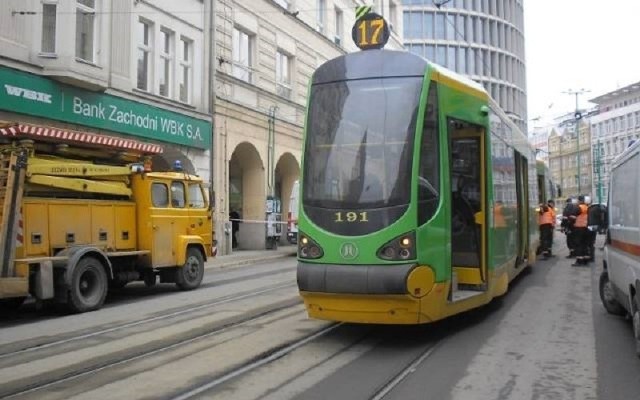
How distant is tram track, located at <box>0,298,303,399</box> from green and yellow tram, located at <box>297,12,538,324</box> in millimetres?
1686

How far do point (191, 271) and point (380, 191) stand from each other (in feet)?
25.7

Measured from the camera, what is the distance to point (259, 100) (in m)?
26.5

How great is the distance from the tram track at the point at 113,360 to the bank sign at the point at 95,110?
9360mm

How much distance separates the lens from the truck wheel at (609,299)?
9.36 m

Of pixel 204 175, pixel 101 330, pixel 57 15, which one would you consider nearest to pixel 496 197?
pixel 101 330

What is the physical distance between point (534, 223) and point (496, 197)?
6.17 m

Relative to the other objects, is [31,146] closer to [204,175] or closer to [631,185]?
[631,185]

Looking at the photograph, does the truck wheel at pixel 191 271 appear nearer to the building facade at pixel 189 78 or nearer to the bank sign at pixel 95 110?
the building facade at pixel 189 78

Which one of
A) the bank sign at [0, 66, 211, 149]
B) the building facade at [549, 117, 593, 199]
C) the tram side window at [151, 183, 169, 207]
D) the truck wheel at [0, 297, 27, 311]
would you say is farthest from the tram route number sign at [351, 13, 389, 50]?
the building facade at [549, 117, 593, 199]

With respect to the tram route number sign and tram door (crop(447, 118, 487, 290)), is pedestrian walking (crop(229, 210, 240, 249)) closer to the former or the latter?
tram door (crop(447, 118, 487, 290))

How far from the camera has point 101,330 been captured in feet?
29.9

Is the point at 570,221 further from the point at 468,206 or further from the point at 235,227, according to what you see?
the point at 235,227

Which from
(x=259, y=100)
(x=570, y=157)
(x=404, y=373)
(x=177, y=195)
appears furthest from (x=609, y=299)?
(x=570, y=157)

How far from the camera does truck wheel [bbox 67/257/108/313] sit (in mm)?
10781
